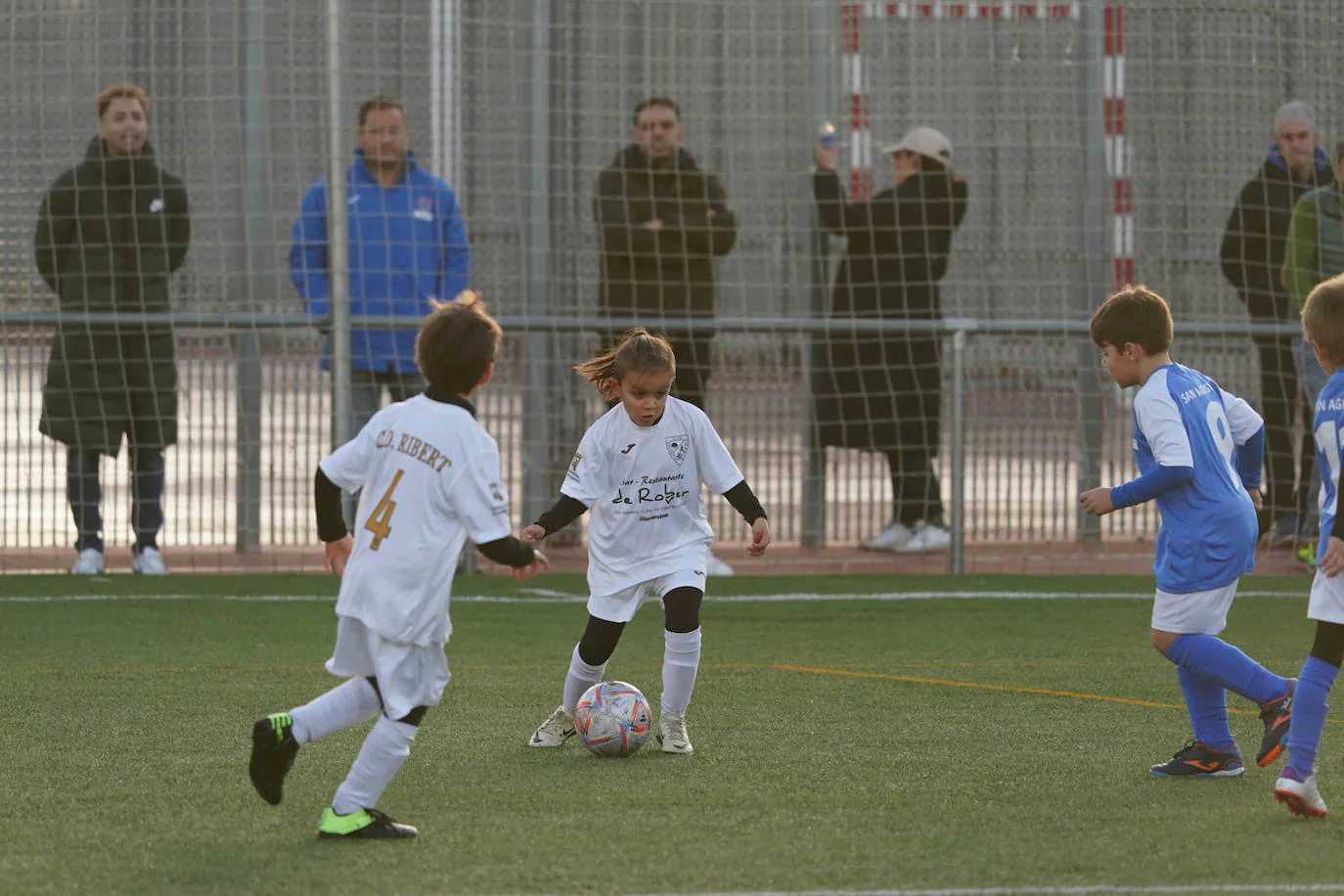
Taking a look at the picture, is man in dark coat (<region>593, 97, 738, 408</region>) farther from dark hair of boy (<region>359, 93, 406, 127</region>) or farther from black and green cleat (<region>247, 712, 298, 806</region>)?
black and green cleat (<region>247, 712, 298, 806</region>)

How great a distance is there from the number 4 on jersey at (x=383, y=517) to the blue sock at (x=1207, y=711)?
209cm

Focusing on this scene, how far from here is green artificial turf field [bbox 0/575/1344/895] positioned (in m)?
3.87

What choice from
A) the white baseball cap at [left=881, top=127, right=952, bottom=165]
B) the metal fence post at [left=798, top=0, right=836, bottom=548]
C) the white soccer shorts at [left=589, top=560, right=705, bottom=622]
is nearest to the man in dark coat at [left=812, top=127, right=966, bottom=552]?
the white baseball cap at [left=881, top=127, right=952, bottom=165]

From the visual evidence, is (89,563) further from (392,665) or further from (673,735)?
(392,665)

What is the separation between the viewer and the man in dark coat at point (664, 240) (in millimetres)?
9930

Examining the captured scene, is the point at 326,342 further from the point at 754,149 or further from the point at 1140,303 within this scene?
the point at 1140,303

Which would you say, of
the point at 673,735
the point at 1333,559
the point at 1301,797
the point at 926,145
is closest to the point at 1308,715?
the point at 1301,797

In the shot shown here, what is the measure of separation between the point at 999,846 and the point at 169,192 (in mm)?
6641

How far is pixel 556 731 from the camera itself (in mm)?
5371

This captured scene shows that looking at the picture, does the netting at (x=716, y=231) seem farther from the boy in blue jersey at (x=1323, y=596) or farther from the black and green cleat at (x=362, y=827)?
the black and green cleat at (x=362, y=827)

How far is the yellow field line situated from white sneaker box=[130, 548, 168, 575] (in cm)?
387

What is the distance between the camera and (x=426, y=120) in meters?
10.7

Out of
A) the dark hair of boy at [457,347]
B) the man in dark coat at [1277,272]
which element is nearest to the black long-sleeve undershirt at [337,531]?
the dark hair of boy at [457,347]

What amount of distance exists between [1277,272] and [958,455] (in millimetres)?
2205
